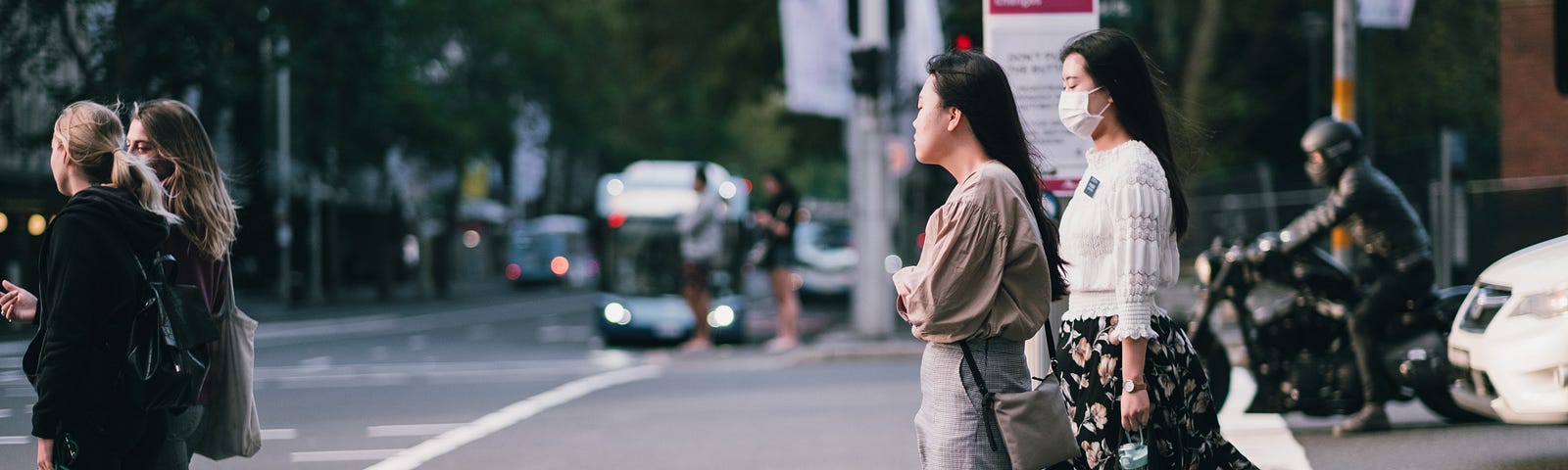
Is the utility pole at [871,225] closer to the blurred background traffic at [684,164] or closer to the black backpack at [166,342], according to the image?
the blurred background traffic at [684,164]

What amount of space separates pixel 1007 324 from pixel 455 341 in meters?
16.9

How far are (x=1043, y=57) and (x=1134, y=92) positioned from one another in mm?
1802

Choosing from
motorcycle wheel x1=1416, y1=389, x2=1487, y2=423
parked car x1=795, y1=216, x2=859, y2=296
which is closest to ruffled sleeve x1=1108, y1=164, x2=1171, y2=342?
motorcycle wheel x1=1416, y1=389, x2=1487, y2=423

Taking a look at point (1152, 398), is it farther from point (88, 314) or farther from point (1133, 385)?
point (88, 314)

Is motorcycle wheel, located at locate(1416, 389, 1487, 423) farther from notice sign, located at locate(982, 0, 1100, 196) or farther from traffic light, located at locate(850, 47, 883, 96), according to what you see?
traffic light, located at locate(850, 47, 883, 96)

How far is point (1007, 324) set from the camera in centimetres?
375

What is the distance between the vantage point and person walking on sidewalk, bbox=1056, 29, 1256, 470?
427 cm

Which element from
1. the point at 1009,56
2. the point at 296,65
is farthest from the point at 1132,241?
the point at 296,65

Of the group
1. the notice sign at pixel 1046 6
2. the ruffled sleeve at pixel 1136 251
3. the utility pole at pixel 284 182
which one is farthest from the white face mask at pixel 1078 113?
the utility pole at pixel 284 182

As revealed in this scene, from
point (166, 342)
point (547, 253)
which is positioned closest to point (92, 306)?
point (166, 342)

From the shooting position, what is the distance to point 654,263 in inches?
757

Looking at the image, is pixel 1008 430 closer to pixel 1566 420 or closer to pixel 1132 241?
pixel 1132 241

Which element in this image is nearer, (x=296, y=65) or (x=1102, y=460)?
(x=1102, y=460)

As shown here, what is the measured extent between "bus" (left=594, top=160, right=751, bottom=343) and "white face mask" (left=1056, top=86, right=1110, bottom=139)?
13.4 metres
